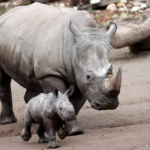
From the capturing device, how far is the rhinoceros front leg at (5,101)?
8.80m

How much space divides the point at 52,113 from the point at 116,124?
5.51 feet

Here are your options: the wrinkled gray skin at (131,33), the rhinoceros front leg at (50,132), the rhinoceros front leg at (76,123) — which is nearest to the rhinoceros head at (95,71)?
the rhinoceros front leg at (76,123)

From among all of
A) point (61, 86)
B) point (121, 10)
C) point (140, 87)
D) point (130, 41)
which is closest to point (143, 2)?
point (121, 10)

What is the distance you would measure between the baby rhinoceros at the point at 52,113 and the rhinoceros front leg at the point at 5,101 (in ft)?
7.04

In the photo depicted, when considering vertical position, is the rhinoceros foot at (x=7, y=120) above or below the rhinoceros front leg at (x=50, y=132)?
below

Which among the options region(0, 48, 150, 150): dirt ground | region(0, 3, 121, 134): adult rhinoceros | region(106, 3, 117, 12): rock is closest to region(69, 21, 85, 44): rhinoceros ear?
region(0, 3, 121, 134): adult rhinoceros

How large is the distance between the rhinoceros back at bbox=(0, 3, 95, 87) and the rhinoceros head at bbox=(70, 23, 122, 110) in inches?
12.4

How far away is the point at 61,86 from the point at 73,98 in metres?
0.36

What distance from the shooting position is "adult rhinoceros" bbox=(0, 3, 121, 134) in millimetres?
6777

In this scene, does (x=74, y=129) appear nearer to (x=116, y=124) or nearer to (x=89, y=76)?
(x=89, y=76)

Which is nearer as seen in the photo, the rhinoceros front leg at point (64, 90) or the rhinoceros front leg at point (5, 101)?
the rhinoceros front leg at point (64, 90)

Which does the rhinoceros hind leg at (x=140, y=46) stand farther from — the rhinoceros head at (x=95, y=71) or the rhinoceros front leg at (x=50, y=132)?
the rhinoceros front leg at (x=50, y=132)

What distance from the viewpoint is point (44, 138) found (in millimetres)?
A: 6777

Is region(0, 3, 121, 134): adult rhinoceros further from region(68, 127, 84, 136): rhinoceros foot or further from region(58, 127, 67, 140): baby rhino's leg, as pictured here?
region(58, 127, 67, 140): baby rhino's leg
